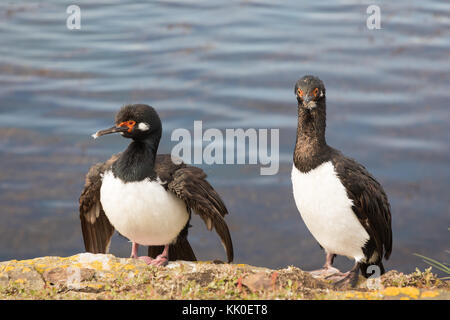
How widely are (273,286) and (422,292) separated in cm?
112

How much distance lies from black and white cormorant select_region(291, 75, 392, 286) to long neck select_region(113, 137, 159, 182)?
1387mm

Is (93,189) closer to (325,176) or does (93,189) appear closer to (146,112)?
(146,112)

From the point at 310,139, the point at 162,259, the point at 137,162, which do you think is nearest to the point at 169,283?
the point at 162,259

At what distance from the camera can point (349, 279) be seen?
237 inches

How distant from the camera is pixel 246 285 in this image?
4.72 m

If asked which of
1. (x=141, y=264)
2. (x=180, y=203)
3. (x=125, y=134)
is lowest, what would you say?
(x=141, y=264)

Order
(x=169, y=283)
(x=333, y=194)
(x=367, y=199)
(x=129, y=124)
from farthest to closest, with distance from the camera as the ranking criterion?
(x=129, y=124), (x=367, y=199), (x=333, y=194), (x=169, y=283)

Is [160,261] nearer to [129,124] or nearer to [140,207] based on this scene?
[140,207]

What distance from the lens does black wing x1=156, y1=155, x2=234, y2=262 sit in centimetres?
588

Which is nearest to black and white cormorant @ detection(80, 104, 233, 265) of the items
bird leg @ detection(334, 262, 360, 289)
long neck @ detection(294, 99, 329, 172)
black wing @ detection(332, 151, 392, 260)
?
long neck @ detection(294, 99, 329, 172)

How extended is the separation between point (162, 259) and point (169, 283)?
1361mm

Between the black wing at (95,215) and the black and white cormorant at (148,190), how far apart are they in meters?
0.01

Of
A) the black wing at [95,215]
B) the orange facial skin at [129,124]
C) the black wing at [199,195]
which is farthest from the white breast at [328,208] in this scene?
the black wing at [95,215]

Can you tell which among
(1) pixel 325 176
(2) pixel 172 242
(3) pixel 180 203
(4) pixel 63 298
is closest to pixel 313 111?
(1) pixel 325 176
